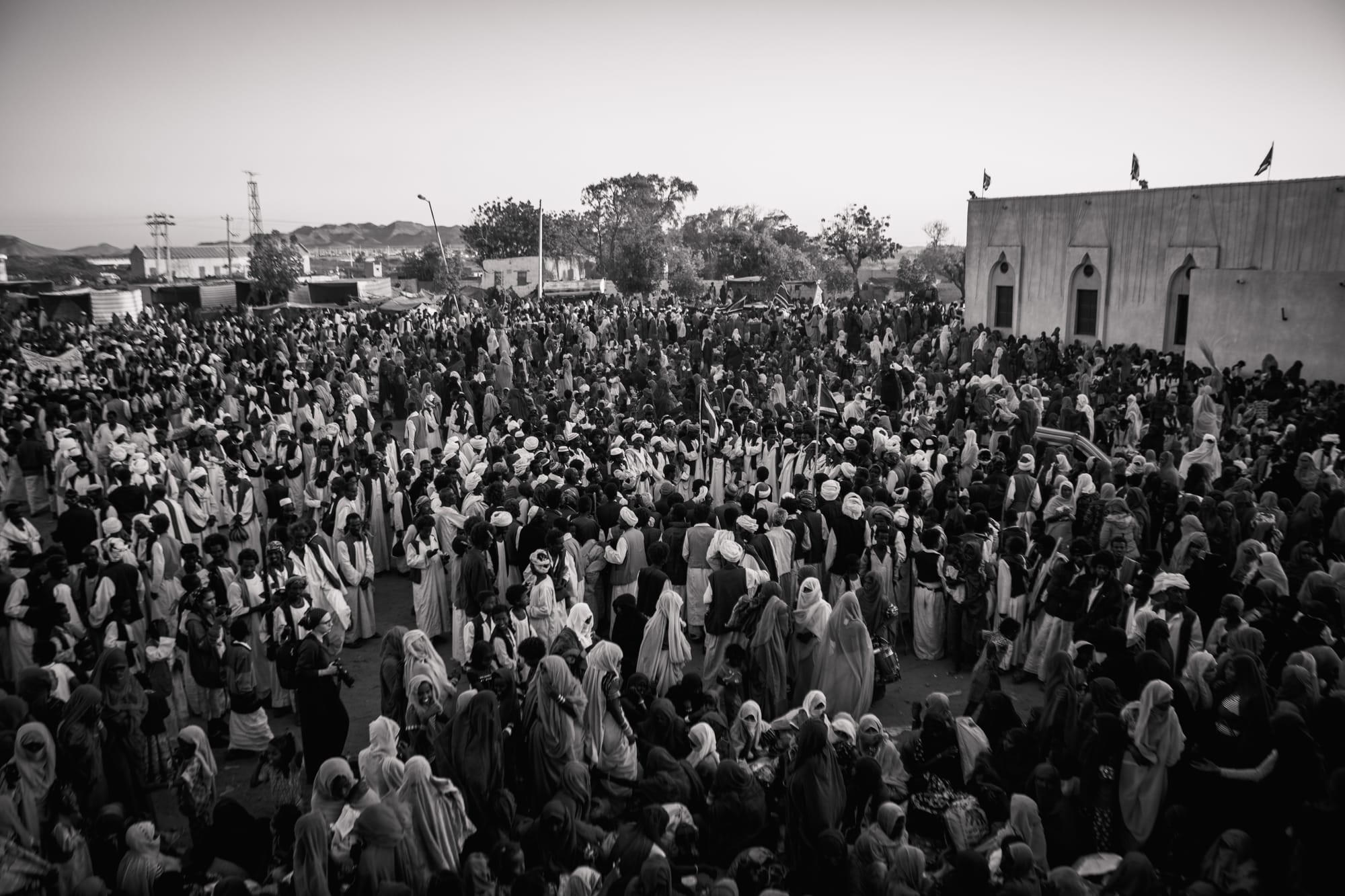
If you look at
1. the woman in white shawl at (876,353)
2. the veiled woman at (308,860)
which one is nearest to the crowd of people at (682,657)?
the veiled woman at (308,860)

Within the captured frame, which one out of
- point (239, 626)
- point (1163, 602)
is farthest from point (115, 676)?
point (1163, 602)

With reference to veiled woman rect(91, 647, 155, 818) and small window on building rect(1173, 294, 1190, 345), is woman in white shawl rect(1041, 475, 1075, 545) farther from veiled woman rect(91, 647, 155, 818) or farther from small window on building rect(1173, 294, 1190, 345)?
small window on building rect(1173, 294, 1190, 345)

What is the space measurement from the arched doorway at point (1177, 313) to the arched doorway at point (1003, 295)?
14.0 ft

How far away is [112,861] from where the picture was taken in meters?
4.41

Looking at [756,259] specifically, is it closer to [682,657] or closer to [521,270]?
[521,270]

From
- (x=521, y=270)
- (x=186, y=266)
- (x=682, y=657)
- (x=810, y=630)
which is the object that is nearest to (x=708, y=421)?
(x=810, y=630)

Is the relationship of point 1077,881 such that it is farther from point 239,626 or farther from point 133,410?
point 133,410

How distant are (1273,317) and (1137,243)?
5199 millimetres

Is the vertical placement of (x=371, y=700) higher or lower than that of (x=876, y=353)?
lower

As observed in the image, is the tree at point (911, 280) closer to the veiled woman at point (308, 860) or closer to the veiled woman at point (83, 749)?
the veiled woman at point (83, 749)

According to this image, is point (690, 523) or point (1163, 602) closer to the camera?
point (1163, 602)

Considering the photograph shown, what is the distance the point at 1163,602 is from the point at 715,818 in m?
Result: 3.46

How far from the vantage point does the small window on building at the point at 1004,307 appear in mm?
24141

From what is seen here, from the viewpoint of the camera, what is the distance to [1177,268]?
19562mm
